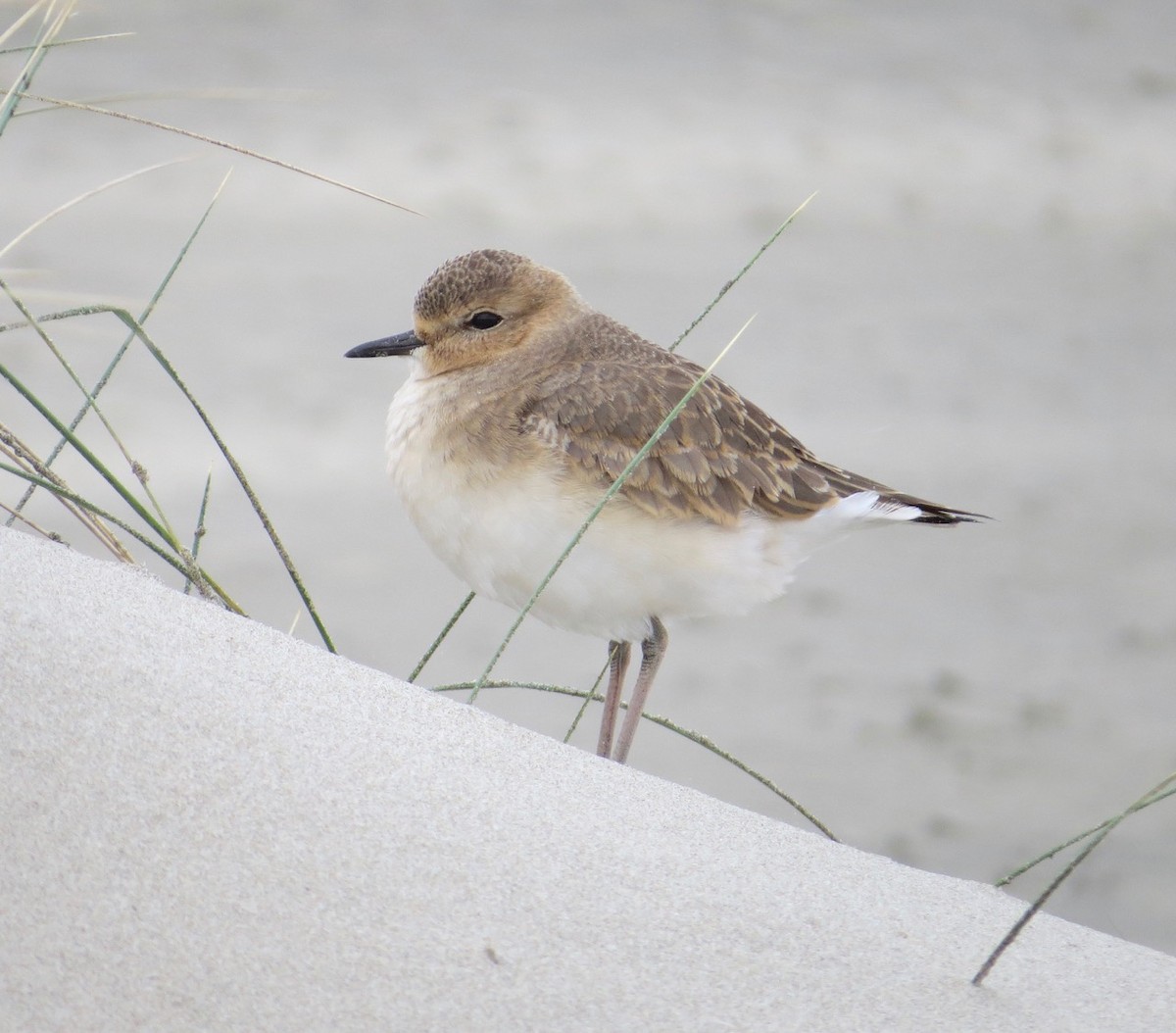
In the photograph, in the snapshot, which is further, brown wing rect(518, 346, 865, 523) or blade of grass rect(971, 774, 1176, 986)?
brown wing rect(518, 346, 865, 523)

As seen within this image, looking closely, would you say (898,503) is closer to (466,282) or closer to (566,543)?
(566,543)

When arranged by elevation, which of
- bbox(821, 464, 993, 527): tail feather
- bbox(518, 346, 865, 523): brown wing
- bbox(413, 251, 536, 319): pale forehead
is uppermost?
bbox(413, 251, 536, 319): pale forehead

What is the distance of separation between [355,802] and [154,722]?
26 cm

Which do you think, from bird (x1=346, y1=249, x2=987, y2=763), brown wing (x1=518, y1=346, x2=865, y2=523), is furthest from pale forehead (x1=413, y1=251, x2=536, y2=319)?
brown wing (x1=518, y1=346, x2=865, y2=523)

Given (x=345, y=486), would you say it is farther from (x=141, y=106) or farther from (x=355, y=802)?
(x=355, y=802)

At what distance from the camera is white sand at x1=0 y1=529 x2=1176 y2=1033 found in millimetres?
1495

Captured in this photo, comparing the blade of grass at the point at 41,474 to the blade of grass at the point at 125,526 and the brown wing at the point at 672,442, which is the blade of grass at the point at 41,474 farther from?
the brown wing at the point at 672,442

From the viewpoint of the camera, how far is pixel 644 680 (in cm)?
311

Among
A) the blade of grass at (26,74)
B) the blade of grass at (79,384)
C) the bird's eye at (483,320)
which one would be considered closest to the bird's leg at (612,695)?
the bird's eye at (483,320)

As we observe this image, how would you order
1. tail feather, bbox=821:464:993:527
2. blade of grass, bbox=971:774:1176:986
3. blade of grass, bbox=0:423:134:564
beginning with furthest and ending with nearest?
tail feather, bbox=821:464:993:527
blade of grass, bbox=0:423:134:564
blade of grass, bbox=971:774:1176:986

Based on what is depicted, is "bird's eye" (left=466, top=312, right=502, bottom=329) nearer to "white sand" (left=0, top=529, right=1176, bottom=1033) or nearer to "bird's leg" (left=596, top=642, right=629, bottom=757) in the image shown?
"bird's leg" (left=596, top=642, right=629, bottom=757)

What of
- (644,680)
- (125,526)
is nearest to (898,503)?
(644,680)

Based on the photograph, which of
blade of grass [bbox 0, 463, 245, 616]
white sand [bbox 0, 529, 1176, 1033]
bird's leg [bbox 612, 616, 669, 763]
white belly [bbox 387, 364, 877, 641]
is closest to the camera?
white sand [bbox 0, 529, 1176, 1033]

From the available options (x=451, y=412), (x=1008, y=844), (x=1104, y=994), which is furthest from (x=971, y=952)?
(x=1008, y=844)
